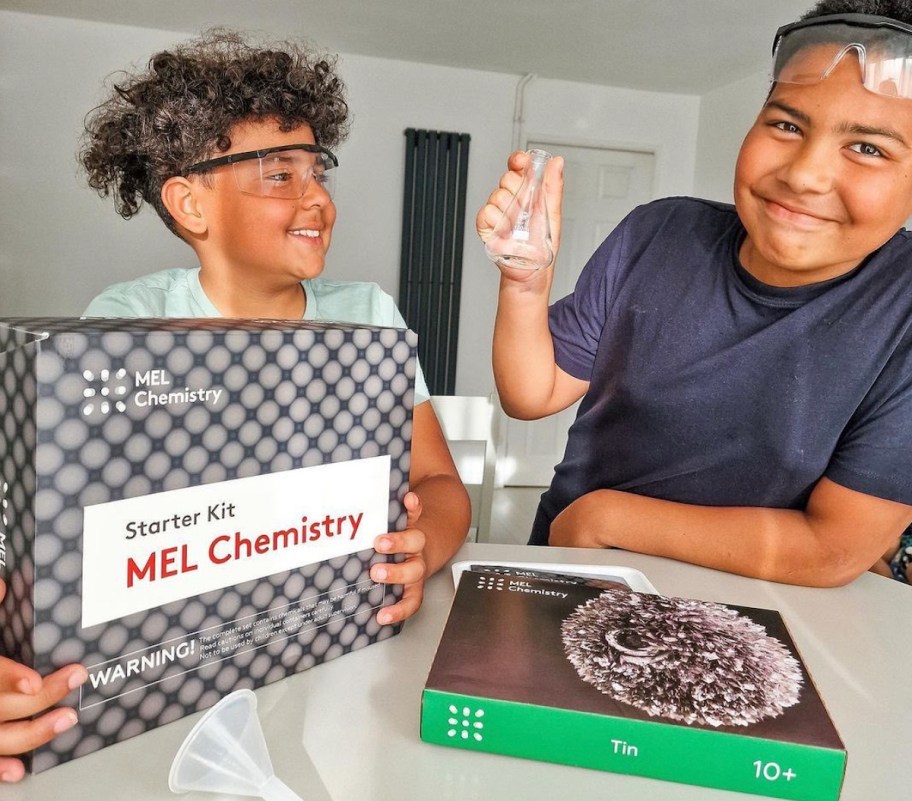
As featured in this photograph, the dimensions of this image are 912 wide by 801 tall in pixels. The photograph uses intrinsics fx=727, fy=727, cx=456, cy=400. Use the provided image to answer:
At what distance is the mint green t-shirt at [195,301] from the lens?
112cm

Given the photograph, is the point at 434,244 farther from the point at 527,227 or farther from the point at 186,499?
the point at 186,499

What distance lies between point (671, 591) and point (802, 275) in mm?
503

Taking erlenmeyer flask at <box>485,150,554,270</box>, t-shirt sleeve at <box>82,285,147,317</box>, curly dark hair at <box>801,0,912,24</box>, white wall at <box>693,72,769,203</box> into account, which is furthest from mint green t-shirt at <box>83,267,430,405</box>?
white wall at <box>693,72,769,203</box>

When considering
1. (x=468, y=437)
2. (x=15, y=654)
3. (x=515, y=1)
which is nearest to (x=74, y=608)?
(x=15, y=654)

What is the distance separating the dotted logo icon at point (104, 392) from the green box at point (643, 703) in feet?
1.00

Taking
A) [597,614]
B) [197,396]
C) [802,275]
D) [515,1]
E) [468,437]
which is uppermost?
[515,1]

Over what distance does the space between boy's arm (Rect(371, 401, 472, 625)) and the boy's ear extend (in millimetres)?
472

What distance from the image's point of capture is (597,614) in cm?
66

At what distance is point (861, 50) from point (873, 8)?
137 mm

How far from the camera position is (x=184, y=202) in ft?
3.88

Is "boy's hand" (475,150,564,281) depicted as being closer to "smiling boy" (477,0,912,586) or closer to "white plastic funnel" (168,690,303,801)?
"smiling boy" (477,0,912,586)

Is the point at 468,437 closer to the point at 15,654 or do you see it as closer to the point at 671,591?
the point at 671,591

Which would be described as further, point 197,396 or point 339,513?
point 339,513

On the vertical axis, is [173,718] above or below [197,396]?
below
